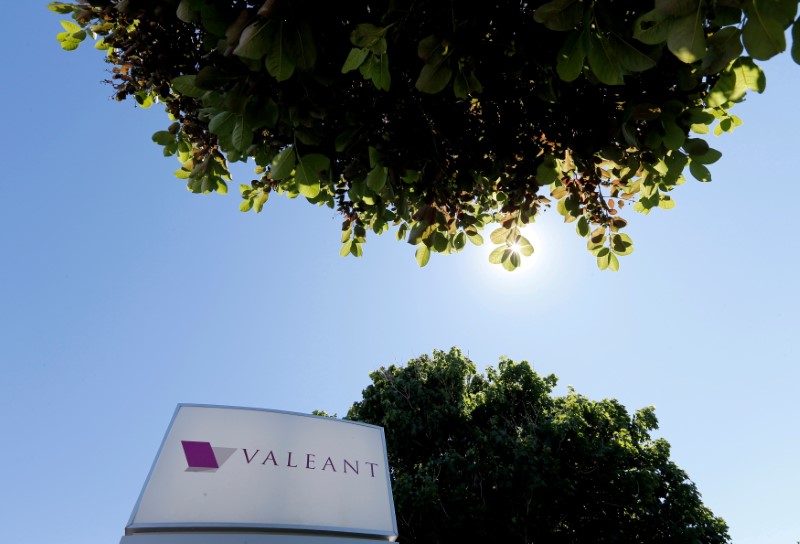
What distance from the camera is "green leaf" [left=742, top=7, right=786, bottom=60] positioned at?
136cm

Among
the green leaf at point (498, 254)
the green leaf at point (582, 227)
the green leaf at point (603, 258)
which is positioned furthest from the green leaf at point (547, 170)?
the green leaf at point (603, 258)

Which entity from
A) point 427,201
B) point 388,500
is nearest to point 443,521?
point 388,500

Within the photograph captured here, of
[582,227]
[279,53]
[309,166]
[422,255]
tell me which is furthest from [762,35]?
[422,255]

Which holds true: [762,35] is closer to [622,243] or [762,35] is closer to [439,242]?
[622,243]

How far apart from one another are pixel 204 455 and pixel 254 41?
2243 mm

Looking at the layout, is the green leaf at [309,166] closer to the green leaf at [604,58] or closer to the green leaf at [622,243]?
the green leaf at [604,58]

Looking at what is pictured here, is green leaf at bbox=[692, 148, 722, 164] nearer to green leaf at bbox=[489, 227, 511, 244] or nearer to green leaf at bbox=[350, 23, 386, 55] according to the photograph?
green leaf at bbox=[489, 227, 511, 244]

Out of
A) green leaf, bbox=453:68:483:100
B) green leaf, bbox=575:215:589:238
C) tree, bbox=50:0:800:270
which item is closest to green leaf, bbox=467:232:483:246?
tree, bbox=50:0:800:270

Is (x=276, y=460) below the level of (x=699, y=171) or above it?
below

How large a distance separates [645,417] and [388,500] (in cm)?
1387

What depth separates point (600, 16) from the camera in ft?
5.71

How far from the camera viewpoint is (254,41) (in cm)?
167

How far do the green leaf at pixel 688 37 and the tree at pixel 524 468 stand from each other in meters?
11.1

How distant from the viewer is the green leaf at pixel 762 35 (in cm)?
136
